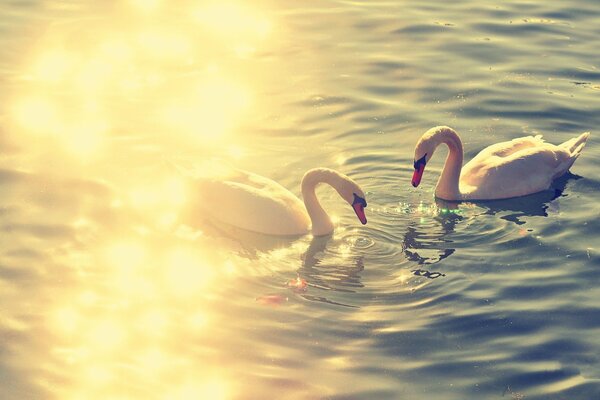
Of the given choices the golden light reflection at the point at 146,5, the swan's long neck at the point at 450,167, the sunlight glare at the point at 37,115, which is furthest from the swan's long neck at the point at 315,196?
the golden light reflection at the point at 146,5

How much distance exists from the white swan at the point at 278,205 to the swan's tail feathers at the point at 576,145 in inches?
137

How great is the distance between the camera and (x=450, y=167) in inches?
679

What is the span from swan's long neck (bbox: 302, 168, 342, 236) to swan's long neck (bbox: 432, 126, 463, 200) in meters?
1.74

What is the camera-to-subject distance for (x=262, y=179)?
54.6ft

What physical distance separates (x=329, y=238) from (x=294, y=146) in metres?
2.58

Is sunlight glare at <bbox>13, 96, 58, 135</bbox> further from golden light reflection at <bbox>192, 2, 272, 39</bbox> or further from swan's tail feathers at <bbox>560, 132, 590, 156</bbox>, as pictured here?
swan's tail feathers at <bbox>560, 132, 590, 156</bbox>

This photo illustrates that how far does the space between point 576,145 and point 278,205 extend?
4.53 meters

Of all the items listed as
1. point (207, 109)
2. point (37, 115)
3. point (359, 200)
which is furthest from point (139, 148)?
point (359, 200)

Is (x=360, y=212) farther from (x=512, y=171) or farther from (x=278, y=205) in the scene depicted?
(x=512, y=171)

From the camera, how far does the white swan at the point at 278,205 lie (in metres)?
16.1

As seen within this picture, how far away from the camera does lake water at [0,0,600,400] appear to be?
13.0 metres

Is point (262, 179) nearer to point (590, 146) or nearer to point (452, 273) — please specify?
point (452, 273)

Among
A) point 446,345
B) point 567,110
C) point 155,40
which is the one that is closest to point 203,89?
point 155,40

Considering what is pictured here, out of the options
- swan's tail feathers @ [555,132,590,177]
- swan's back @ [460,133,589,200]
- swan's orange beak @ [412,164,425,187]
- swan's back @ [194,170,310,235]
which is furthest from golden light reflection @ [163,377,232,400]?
swan's tail feathers @ [555,132,590,177]
